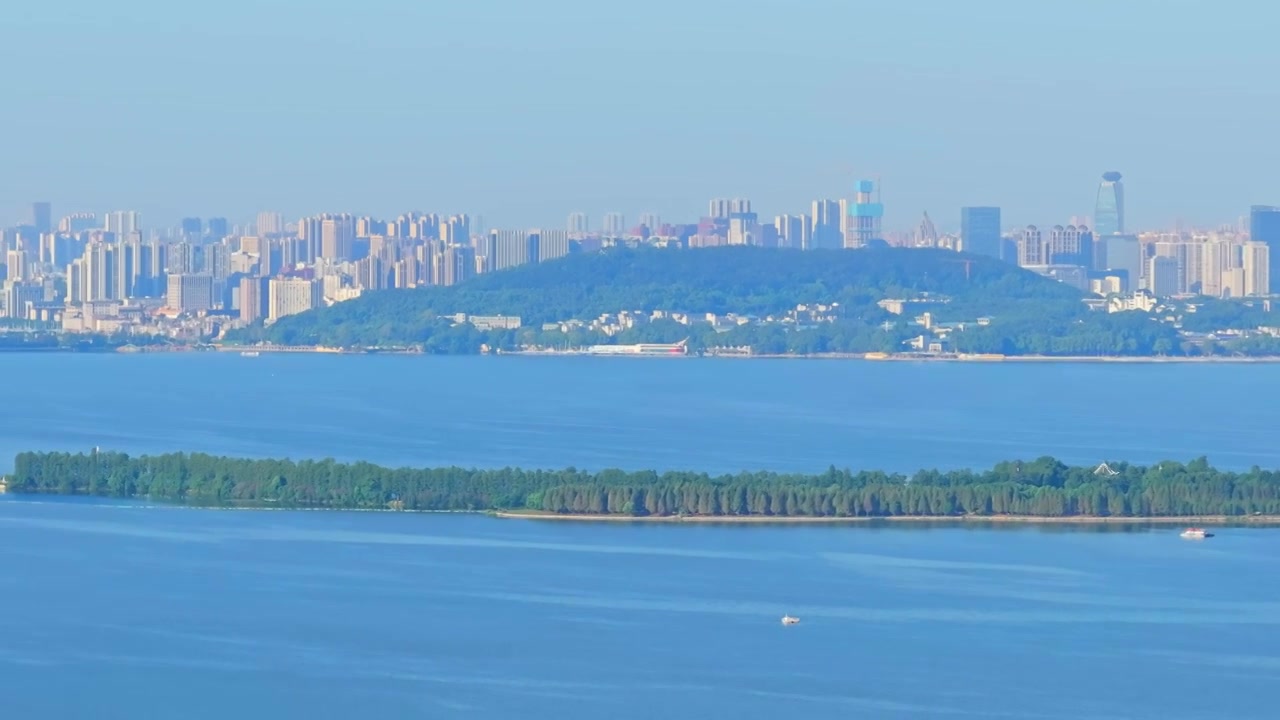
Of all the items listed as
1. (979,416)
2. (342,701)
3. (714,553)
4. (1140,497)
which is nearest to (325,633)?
(342,701)

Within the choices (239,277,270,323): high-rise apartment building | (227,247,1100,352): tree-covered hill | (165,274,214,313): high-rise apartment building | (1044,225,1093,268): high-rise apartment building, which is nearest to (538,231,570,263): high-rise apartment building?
(227,247,1100,352): tree-covered hill

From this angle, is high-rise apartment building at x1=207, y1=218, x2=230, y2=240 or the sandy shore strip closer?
the sandy shore strip

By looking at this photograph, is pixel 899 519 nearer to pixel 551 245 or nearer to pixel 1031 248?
pixel 551 245

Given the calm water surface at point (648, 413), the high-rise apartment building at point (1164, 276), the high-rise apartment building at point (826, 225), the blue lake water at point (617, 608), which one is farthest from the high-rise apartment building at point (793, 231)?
the blue lake water at point (617, 608)

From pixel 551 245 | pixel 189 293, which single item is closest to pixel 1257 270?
pixel 551 245

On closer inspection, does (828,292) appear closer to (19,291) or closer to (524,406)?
(19,291)

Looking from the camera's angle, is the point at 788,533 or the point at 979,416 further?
the point at 979,416

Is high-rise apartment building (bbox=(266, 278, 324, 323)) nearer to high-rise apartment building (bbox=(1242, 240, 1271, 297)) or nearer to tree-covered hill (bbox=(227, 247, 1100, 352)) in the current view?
tree-covered hill (bbox=(227, 247, 1100, 352))
